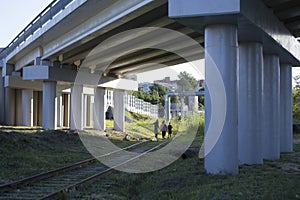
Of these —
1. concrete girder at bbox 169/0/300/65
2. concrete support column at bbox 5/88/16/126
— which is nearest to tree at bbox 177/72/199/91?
concrete support column at bbox 5/88/16/126

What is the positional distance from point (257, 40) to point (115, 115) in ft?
94.7

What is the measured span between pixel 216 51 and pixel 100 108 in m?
29.4

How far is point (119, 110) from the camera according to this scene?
138ft

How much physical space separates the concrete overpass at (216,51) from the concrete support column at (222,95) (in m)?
0.03

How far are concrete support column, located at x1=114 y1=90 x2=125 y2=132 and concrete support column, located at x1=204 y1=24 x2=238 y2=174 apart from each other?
100 feet

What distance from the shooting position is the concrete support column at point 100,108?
1545 inches

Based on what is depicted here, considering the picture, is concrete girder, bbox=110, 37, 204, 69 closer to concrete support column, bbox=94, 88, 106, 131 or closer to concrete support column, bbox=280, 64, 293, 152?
concrete support column, bbox=280, 64, 293, 152

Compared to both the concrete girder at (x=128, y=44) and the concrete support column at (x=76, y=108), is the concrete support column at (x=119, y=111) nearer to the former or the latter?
the concrete support column at (x=76, y=108)

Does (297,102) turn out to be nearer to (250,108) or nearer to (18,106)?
(18,106)

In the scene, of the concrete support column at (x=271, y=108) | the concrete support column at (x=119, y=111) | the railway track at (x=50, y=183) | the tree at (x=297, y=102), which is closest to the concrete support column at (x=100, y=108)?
the concrete support column at (x=119, y=111)

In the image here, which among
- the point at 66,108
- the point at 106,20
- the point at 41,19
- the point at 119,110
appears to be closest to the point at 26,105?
the point at 119,110

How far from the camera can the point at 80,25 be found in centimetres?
2250

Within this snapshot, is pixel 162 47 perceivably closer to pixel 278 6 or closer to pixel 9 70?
pixel 278 6

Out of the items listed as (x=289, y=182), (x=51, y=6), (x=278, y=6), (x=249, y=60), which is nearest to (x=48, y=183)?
(x=289, y=182)
